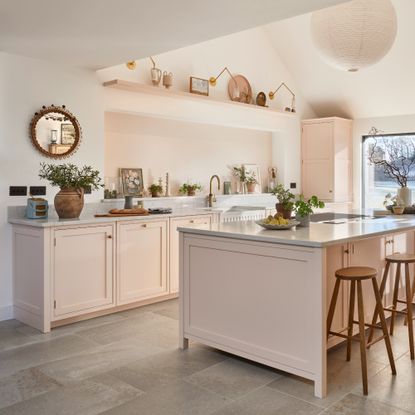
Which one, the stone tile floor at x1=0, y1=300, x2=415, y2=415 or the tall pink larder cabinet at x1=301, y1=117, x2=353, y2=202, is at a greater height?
the tall pink larder cabinet at x1=301, y1=117, x2=353, y2=202

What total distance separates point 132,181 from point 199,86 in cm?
147

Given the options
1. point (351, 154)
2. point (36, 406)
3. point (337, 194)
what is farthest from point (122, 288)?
point (351, 154)

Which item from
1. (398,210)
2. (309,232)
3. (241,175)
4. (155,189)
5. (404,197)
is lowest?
(309,232)

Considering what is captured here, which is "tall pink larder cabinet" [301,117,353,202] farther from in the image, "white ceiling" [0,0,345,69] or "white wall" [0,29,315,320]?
"white ceiling" [0,0,345,69]

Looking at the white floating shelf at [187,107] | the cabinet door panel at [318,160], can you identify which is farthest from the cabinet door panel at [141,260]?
the cabinet door panel at [318,160]

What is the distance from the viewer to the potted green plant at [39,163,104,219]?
438 cm

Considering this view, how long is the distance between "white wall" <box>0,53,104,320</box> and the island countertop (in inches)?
69.8

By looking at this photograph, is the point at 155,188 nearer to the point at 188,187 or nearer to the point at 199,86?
the point at 188,187

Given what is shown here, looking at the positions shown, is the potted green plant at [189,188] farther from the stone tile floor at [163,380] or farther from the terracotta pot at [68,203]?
the stone tile floor at [163,380]

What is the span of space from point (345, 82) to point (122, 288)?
4536mm

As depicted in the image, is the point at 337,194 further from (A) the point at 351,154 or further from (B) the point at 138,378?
(B) the point at 138,378

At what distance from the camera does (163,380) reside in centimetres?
308

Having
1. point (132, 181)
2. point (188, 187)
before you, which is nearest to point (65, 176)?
point (132, 181)

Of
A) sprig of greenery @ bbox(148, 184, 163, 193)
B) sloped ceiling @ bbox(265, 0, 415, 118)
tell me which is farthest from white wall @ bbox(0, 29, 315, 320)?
sloped ceiling @ bbox(265, 0, 415, 118)
